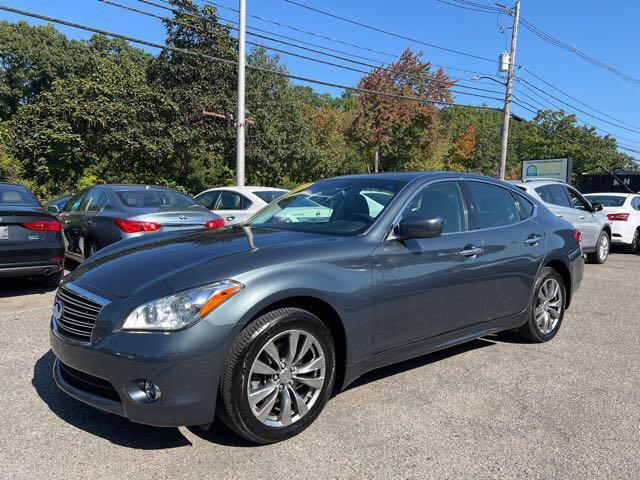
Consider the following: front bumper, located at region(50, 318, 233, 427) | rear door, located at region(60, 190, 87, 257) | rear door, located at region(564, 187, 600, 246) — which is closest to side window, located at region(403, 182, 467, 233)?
front bumper, located at region(50, 318, 233, 427)

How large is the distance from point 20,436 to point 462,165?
182 ft

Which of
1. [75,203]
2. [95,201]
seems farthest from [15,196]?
[75,203]

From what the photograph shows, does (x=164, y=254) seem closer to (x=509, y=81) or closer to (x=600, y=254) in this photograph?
(x=600, y=254)

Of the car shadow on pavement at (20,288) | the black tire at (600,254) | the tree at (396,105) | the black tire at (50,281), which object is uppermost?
the tree at (396,105)

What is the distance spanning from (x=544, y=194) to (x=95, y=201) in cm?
772

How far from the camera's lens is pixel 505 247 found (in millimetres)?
4277

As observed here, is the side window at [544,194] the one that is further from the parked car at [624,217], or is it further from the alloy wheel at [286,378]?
the alloy wheel at [286,378]

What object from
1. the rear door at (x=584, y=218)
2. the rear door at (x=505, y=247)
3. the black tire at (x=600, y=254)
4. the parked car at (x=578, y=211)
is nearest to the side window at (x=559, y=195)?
the parked car at (x=578, y=211)

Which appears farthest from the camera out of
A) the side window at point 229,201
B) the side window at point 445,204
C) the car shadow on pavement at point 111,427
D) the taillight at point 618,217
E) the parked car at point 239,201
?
the taillight at point 618,217

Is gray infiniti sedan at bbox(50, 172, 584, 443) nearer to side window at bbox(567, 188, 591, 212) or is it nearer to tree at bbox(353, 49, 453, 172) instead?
side window at bbox(567, 188, 591, 212)

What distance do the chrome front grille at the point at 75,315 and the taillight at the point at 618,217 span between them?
1259 centimetres

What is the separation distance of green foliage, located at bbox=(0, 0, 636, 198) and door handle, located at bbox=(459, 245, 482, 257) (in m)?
13.2

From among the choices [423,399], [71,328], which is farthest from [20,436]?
[423,399]

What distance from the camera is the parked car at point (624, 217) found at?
12164 millimetres
